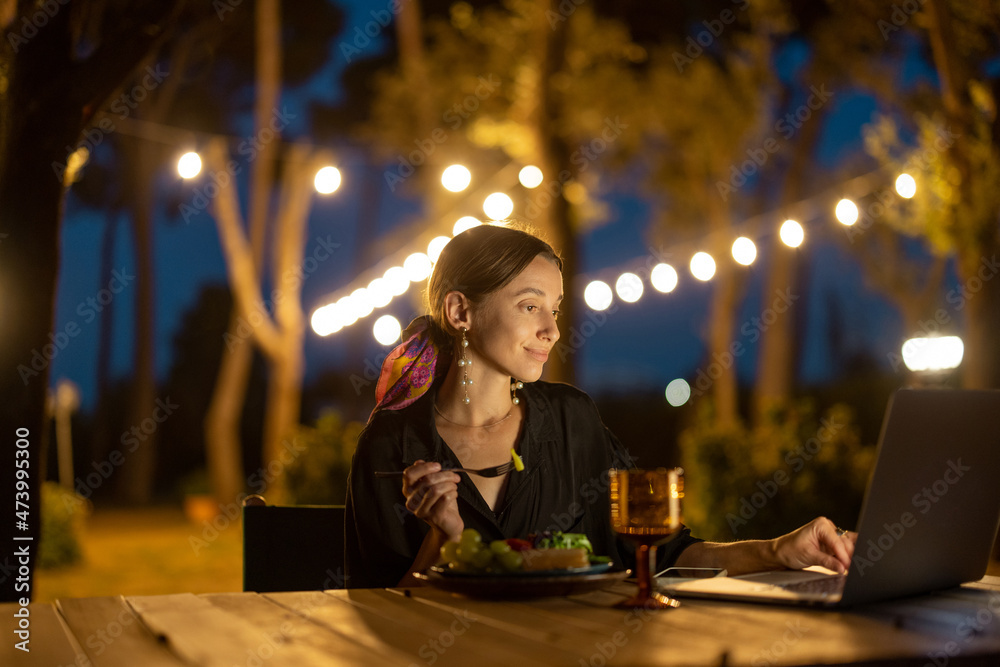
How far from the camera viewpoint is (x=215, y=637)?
144cm

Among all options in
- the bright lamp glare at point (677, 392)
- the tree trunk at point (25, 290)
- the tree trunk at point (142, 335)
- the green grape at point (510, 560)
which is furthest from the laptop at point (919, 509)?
the tree trunk at point (142, 335)

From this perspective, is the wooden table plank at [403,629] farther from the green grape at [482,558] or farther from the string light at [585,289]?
the string light at [585,289]

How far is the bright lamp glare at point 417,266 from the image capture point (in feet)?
27.1

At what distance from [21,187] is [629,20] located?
10088mm

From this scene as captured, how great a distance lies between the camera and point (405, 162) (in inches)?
539

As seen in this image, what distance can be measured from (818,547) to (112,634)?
1.28 meters

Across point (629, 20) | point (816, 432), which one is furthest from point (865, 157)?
point (816, 432)

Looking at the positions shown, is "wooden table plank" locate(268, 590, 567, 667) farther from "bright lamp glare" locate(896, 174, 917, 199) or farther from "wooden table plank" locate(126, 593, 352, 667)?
"bright lamp glare" locate(896, 174, 917, 199)

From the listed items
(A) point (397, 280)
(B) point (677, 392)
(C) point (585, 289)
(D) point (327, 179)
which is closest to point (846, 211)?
(C) point (585, 289)

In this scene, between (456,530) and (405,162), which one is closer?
(456,530)

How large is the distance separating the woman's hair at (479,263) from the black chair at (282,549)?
64cm

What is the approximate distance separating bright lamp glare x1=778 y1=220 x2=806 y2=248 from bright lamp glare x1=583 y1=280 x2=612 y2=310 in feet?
5.59

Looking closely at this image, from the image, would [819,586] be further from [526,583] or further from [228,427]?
[228,427]

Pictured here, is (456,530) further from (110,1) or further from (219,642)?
(110,1)
